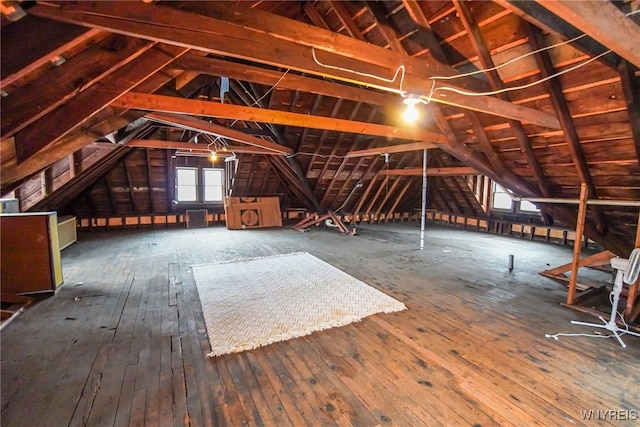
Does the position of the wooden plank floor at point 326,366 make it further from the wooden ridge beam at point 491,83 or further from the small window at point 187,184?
the small window at point 187,184

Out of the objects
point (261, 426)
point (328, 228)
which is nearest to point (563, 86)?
point (261, 426)

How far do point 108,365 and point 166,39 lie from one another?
96.3 inches

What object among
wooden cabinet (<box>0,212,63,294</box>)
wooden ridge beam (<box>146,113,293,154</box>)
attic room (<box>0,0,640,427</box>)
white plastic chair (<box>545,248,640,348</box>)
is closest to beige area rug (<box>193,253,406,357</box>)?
attic room (<box>0,0,640,427</box>)

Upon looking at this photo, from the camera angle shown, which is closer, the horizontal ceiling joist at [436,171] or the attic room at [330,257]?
the attic room at [330,257]

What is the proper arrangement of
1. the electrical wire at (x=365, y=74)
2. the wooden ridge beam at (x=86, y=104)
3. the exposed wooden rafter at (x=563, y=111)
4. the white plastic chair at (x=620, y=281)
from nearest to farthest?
the wooden ridge beam at (x=86, y=104), the electrical wire at (x=365, y=74), the exposed wooden rafter at (x=563, y=111), the white plastic chair at (x=620, y=281)

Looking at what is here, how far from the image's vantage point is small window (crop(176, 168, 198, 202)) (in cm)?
880

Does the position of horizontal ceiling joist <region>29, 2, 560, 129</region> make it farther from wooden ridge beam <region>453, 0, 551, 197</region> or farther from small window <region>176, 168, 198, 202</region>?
small window <region>176, 168, 198, 202</region>

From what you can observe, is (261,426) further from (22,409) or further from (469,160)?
(469,160)

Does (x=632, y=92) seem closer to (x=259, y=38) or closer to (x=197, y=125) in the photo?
(x=259, y=38)

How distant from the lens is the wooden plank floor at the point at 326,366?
6.11ft

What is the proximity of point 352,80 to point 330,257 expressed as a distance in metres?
3.92

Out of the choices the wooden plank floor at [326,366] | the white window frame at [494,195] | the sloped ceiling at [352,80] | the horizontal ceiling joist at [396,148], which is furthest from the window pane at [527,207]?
the wooden plank floor at [326,366]

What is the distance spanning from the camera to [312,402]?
6.41 ft

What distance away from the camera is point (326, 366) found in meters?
2.35
